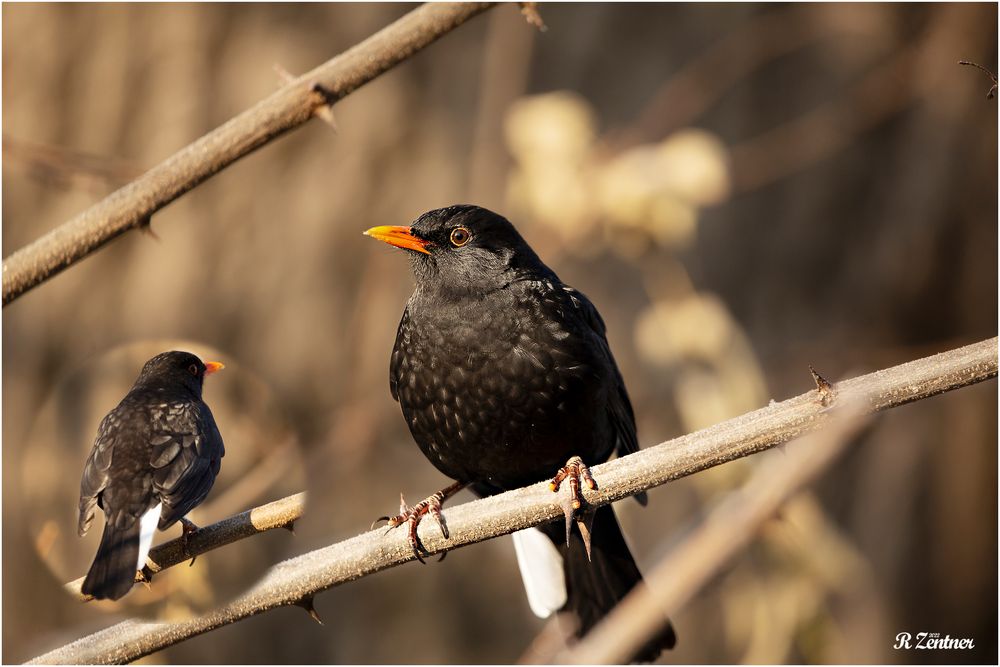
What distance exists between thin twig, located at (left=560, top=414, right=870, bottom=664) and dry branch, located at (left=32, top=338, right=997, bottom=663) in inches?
2.8

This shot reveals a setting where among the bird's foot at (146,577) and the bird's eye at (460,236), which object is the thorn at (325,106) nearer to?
the bird's eye at (460,236)

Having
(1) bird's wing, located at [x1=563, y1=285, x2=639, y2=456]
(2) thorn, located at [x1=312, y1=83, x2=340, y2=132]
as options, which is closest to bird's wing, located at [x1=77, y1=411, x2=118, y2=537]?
(2) thorn, located at [x1=312, y1=83, x2=340, y2=132]

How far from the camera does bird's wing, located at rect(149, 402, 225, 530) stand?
6.30 ft

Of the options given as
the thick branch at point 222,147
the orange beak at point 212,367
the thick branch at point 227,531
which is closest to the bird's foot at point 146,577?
the thick branch at point 227,531

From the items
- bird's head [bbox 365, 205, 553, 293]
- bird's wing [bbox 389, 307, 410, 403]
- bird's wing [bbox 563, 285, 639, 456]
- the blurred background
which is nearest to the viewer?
bird's head [bbox 365, 205, 553, 293]

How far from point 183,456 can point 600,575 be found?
2.29m

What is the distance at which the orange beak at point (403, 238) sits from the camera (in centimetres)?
299

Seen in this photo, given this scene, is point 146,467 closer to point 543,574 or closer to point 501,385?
point 501,385

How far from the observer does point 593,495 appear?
2240 millimetres

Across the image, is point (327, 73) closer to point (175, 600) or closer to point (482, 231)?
point (482, 231)

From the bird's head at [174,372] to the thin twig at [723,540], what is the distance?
101 centimetres

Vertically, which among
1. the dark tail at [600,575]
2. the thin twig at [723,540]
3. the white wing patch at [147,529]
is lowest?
the thin twig at [723,540]

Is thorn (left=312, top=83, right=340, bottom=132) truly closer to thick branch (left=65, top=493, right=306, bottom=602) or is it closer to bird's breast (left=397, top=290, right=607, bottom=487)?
bird's breast (left=397, top=290, right=607, bottom=487)

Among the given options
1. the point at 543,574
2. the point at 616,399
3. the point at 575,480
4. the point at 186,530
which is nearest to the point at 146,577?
the point at 186,530
